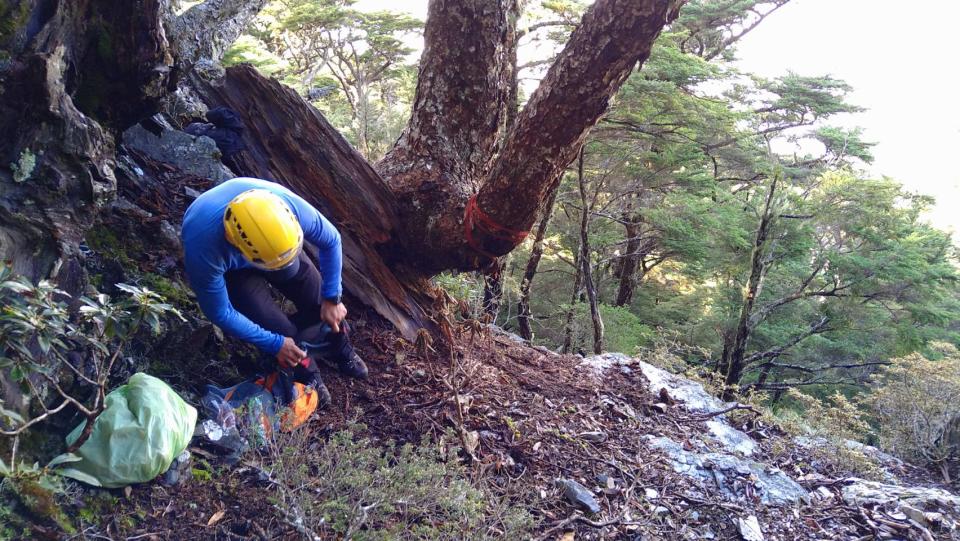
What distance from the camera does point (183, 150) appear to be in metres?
3.87

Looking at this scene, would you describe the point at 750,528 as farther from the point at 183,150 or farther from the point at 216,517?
the point at 183,150

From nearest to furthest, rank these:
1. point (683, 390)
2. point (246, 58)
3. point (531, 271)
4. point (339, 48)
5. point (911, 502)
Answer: point (911, 502) → point (683, 390) → point (531, 271) → point (246, 58) → point (339, 48)

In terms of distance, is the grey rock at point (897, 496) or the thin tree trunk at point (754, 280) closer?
the grey rock at point (897, 496)

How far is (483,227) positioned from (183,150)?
2127mm

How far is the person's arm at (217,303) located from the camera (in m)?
2.64

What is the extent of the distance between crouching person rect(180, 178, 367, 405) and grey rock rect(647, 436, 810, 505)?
6.80ft

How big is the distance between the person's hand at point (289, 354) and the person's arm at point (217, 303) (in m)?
0.09

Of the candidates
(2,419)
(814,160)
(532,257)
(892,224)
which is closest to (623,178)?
(532,257)

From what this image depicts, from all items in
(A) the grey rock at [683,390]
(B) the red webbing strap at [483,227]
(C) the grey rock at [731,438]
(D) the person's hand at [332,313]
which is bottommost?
(C) the grey rock at [731,438]

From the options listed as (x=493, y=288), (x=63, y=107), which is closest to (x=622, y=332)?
(x=493, y=288)

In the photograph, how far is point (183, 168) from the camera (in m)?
3.84

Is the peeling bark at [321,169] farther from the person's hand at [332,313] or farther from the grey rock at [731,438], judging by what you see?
the grey rock at [731,438]

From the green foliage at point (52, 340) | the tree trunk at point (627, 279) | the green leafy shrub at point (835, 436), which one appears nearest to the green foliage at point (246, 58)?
the green foliage at point (52, 340)

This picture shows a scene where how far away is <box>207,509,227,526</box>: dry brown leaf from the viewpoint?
227 centimetres
